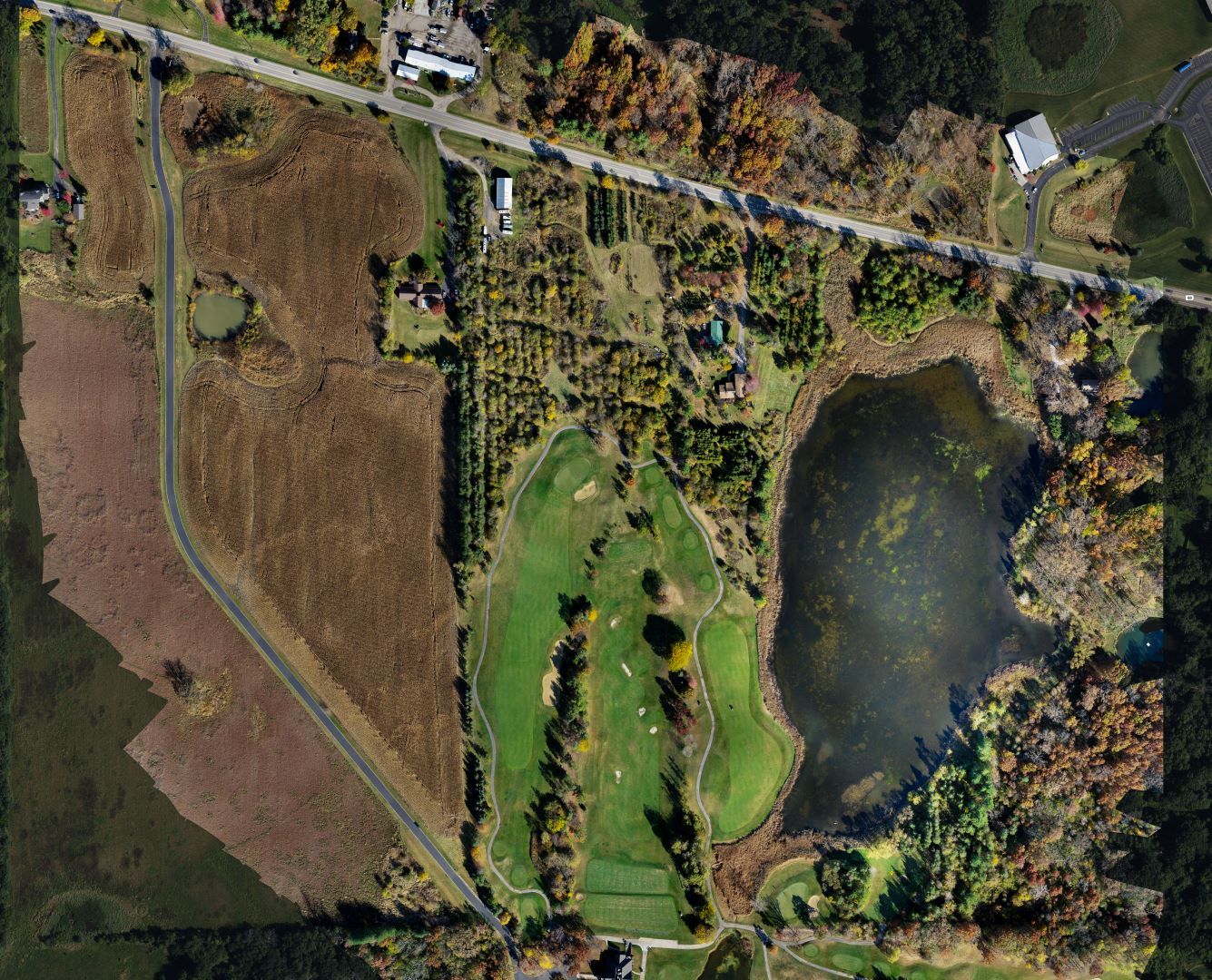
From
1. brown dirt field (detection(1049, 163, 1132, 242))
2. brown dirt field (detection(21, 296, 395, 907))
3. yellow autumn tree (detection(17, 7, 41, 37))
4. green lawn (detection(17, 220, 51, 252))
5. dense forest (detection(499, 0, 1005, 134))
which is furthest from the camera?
green lawn (detection(17, 220, 51, 252))

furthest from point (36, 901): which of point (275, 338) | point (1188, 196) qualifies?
point (1188, 196)

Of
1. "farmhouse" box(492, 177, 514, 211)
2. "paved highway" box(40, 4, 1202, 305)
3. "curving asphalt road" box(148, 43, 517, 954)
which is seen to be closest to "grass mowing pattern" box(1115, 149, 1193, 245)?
"paved highway" box(40, 4, 1202, 305)

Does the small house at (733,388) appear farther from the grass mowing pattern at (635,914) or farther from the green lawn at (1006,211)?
the grass mowing pattern at (635,914)

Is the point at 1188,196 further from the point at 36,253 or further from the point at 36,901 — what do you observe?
the point at 36,901

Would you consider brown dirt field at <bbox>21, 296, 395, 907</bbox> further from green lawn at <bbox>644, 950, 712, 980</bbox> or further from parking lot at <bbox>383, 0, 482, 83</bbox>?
parking lot at <bbox>383, 0, 482, 83</bbox>

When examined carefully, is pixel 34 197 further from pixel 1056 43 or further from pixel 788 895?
pixel 1056 43

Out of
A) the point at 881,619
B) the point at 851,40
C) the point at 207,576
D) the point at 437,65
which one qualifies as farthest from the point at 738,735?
the point at 437,65

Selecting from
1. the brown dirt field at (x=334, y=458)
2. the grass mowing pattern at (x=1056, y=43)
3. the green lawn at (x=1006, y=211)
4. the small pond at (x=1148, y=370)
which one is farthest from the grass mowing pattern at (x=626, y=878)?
the grass mowing pattern at (x=1056, y=43)

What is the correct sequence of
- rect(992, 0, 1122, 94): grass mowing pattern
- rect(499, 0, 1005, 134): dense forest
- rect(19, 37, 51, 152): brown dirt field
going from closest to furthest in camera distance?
rect(499, 0, 1005, 134): dense forest, rect(992, 0, 1122, 94): grass mowing pattern, rect(19, 37, 51, 152): brown dirt field
